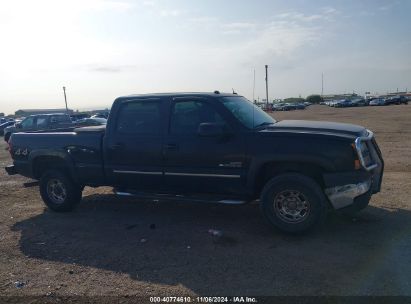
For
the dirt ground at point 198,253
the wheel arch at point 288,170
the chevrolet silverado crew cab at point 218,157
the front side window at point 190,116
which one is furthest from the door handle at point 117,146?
the wheel arch at point 288,170

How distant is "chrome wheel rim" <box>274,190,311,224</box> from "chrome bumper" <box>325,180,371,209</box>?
1.17 feet

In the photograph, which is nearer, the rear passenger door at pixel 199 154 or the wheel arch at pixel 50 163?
the rear passenger door at pixel 199 154

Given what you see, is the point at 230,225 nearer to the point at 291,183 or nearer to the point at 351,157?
the point at 291,183

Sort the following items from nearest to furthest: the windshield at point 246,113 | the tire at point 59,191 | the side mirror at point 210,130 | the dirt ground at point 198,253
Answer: the dirt ground at point 198,253 < the side mirror at point 210,130 < the windshield at point 246,113 < the tire at point 59,191

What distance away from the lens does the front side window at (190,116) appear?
20.2 feet

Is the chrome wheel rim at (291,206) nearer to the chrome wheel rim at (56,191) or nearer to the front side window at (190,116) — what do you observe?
the front side window at (190,116)

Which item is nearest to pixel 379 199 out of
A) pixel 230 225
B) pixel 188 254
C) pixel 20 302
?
pixel 230 225

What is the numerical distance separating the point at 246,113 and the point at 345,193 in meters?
1.92

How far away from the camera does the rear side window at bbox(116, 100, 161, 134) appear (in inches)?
257

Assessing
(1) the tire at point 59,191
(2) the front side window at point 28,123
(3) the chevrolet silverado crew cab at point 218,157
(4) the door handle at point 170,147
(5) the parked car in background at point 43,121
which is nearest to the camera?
(3) the chevrolet silverado crew cab at point 218,157

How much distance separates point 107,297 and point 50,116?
21.2m

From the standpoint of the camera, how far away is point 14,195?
932 centimetres

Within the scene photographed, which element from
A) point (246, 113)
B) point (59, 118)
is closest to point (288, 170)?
point (246, 113)

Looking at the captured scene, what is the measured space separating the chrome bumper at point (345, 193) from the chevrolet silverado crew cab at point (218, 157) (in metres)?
0.01
